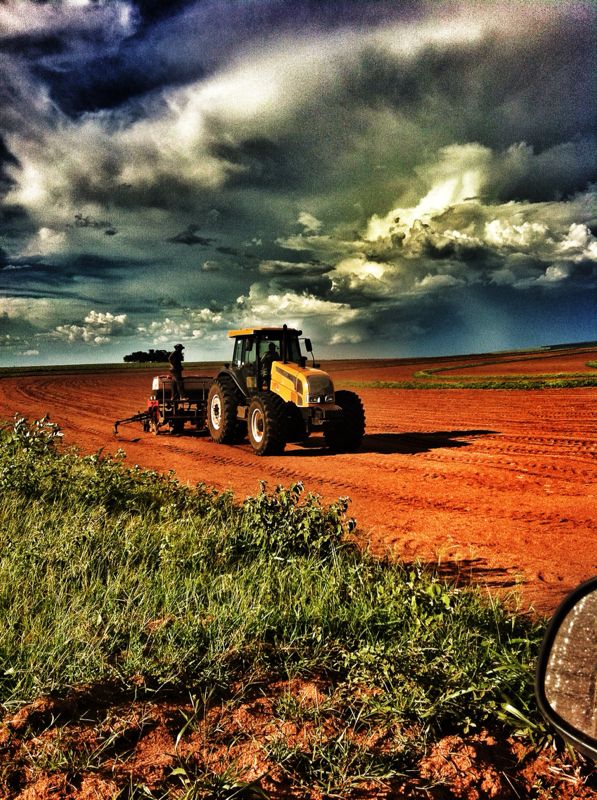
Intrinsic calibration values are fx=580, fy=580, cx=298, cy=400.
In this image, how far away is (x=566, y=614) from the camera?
A: 4.78 ft

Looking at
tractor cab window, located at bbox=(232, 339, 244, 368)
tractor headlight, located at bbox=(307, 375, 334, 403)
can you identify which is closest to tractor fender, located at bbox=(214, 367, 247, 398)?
tractor cab window, located at bbox=(232, 339, 244, 368)

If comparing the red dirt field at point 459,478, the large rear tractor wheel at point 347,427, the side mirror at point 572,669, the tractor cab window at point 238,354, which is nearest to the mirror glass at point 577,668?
the side mirror at point 572,669

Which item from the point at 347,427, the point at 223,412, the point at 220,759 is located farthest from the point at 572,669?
the point at 223,412

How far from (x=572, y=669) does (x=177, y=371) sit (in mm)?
13196

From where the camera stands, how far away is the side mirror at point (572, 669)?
54.9 inches

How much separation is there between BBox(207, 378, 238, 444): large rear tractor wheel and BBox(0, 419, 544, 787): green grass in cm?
726

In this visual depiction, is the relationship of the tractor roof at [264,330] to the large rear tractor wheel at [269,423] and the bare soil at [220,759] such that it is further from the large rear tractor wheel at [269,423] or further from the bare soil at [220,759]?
the bare soil at [220,759]

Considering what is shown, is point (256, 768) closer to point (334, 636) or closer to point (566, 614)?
point (334, 636)

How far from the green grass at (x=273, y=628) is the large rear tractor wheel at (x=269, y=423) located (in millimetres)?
5634

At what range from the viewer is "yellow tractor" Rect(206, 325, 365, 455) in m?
10.8

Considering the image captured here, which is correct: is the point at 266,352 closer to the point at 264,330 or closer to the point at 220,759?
the point at 264,330

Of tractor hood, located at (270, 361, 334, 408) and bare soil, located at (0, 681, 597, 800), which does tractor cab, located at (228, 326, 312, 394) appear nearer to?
tractor hood, located at (270, 361, 334, 408)

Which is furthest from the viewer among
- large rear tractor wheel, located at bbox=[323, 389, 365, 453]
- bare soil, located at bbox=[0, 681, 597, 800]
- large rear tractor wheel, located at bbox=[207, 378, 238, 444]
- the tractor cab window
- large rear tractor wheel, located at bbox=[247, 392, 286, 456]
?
the tractor cab window

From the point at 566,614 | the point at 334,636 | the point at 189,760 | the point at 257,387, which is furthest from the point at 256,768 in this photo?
the point at 257,387
